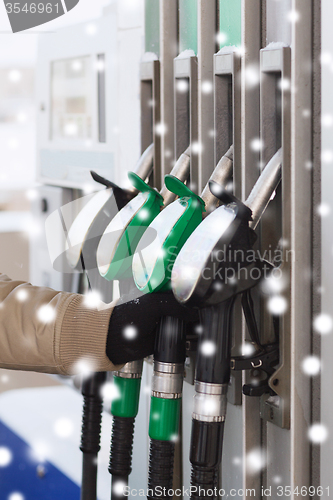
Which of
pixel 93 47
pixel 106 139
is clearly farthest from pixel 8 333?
pixel 93 47

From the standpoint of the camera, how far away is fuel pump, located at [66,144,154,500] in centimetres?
99

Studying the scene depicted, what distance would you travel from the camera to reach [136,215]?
0.93m

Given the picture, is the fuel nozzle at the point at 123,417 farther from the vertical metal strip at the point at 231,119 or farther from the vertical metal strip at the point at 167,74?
the vertical metal strip at the point at 167,74

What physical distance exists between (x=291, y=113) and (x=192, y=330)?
0.32m

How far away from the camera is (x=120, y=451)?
Answer: 3.18ft

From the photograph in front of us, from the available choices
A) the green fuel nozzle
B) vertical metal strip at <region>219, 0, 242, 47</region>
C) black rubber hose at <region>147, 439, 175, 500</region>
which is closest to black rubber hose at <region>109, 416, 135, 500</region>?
black rubber hose at <region>147, 439, 175, 500</region>

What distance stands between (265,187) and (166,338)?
24cm

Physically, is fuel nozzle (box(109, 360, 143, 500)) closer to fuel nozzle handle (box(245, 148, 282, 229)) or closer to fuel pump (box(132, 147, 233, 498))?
fuel pump (box(132, 147, 233, 498))

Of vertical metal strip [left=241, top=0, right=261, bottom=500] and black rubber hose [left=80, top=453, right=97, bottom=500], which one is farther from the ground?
vertical metal strip [left=241, top=0, right=261, bottom=500]

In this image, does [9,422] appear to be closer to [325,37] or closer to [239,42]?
[239,42]

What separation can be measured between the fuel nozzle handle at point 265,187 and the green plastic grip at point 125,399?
0.34 meters

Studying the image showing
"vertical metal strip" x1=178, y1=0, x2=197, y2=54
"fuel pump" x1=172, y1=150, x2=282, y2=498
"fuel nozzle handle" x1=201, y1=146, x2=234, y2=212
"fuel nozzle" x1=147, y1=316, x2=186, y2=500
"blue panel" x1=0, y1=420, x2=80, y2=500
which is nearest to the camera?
"fuel pump" x1=172, y1=150, x2=282, y2=498

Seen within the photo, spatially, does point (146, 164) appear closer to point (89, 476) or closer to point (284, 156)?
point (284, 156)

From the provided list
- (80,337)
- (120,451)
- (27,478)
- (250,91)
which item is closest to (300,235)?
(250,91)
